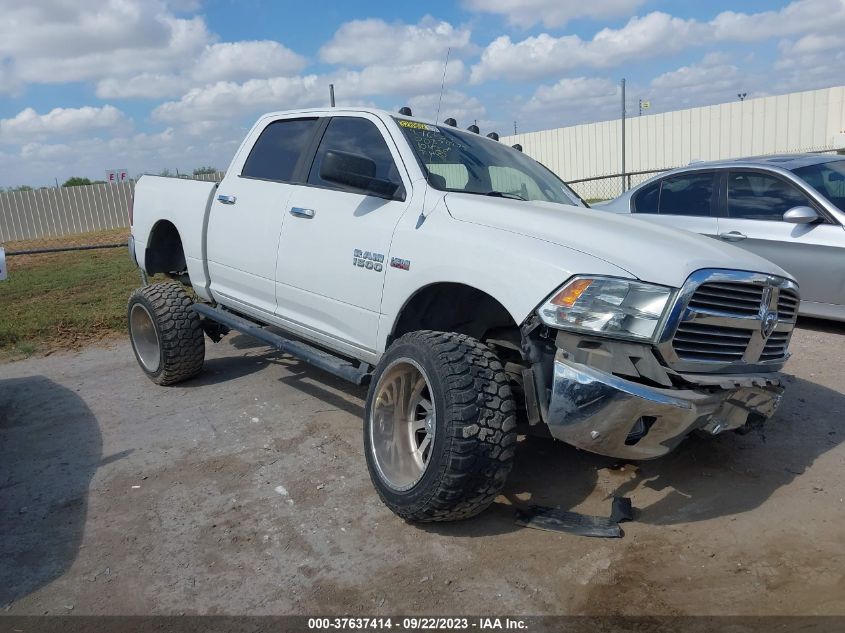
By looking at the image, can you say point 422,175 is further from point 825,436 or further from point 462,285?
point 825,436

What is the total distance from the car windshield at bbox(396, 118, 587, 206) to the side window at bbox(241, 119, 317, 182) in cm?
90

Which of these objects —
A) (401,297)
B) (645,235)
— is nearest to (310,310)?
(401,297)

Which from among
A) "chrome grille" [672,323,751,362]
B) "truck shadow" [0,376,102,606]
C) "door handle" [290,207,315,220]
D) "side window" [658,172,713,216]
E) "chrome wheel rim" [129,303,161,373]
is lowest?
"truck shadow" [0,376,102,606]

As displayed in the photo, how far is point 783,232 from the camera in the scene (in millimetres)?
6527

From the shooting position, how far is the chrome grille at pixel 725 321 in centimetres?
300

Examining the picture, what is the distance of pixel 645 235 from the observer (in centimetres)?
338

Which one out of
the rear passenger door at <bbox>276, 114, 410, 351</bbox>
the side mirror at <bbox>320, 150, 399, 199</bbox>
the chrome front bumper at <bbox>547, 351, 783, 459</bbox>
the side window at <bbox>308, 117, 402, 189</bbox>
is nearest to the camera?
the chrome front bumper at <bbox>547, 351, 783, 459</bbox>

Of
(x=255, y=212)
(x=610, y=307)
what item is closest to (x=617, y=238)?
(x=610, y=307)

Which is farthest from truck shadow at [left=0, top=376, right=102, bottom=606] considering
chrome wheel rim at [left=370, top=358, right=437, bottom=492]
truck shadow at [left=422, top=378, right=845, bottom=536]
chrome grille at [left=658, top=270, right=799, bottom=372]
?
chrome grille at [left=658, top=270, right=799, bottom=372]

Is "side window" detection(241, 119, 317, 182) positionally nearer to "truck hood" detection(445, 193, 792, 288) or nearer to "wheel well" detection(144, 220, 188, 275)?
"wheel well" detection(144, 220, 188, 275)

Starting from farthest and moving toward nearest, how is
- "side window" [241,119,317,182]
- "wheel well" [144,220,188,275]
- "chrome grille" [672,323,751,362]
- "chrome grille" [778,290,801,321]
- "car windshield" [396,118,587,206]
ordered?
"wheel well" [144,220,188,275] < "side window" [241,119,317,182] < "car windshield" [396,118,587,206] < "chrome grille" [778,290,801,321] < "chrome grille" [672,323,751,362]

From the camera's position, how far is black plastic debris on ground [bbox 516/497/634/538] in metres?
3.34

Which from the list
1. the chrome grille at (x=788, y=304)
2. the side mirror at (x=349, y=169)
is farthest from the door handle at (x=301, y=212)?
the chrome grille at (x=788, y=304)

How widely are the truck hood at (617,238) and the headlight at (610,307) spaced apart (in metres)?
0.07
